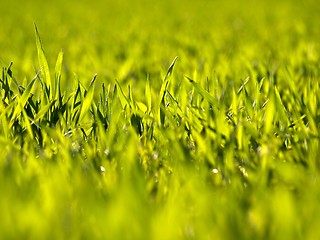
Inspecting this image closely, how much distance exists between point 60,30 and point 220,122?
4348mm

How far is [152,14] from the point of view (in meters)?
7.26

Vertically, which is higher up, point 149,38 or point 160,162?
point 149,38

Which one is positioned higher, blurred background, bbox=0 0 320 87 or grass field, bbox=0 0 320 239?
blurred background, bbox=0 0 320 87

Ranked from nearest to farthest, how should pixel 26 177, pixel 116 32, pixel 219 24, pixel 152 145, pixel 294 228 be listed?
pixel 294 228 < pixel 26 177 < pixel 152 145 < pixel 116 32 < pixel 219 24

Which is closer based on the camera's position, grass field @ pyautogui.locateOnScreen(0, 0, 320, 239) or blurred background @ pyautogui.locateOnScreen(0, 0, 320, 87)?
grass field @ pyautogui.locateOnScreen(0, 0, 320, 239)

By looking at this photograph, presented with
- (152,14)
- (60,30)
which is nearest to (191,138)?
(60,30)

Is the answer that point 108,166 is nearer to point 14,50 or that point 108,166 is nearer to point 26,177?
point 26,177

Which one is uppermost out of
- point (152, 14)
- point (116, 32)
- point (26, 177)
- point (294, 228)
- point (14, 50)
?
point (152, 14)

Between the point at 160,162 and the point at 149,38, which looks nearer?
the point at 160,162

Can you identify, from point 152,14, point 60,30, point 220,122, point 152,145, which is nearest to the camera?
point 220,122

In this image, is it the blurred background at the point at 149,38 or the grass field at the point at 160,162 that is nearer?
the grass field at the point at 160,162

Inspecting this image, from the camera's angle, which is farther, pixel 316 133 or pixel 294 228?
pixel 316 133

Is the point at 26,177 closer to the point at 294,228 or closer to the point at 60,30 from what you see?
the point at 294,228

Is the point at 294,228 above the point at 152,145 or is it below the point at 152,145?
below
